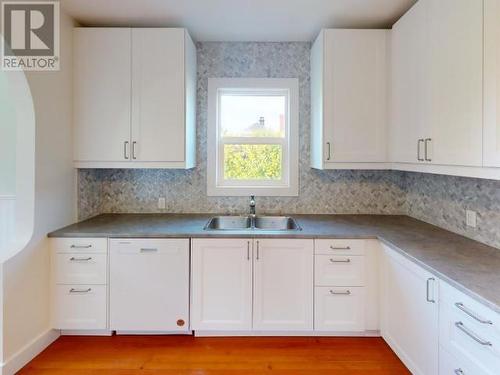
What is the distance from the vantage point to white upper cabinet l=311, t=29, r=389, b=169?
9.16ft

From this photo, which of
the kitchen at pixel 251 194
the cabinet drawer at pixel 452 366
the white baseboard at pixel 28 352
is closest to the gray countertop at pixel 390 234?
the kitchen at pixel 251 194

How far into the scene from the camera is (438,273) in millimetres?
1677

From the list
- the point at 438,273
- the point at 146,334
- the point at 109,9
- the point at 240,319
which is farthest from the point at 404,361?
the point at 109,9

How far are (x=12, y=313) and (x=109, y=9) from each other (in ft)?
7.12

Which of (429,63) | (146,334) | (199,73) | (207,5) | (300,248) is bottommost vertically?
(146,334)

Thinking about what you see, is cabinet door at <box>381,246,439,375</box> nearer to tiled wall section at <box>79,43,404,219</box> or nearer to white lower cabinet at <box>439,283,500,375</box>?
white lower cabinet at <box>439,283,500,375</box>

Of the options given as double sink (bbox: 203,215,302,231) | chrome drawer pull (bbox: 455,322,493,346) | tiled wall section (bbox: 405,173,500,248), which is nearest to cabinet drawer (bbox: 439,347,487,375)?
chrome drawer pull (bbox: 455,322,493,346)

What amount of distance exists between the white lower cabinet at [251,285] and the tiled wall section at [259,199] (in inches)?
31.7

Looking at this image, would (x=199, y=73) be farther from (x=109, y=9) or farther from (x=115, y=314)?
(x=115, y=314)

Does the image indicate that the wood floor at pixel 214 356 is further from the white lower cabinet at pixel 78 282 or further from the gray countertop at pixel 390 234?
the gray countertop at pixel 390 234

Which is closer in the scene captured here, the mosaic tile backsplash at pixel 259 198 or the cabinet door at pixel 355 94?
the cabinet door at pixel 355 94

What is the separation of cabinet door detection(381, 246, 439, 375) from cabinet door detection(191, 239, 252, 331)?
0.94m

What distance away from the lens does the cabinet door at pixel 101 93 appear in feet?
9.12

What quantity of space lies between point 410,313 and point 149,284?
1709 mm
